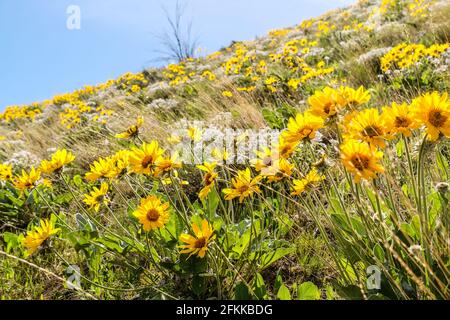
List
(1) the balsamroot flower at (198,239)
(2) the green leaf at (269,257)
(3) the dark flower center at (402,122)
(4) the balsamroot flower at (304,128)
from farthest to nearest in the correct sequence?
(2) the green leaf at (269,257)
(1) the balsamroot flower at (198,239)
(4) the balsamroot flower at (304,128)
(3) the dark flower center at (402,122)

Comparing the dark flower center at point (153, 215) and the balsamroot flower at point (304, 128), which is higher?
the balsamroot flower at point (304, 128)

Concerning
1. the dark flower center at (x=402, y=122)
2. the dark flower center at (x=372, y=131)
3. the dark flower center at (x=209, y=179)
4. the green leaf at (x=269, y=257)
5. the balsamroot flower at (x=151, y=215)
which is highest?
the dark flower center at (x=402, y=122)

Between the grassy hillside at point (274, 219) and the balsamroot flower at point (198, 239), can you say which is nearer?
the grassy hillside at point (274, 219)

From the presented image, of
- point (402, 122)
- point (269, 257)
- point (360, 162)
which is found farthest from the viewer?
point (269, 257)

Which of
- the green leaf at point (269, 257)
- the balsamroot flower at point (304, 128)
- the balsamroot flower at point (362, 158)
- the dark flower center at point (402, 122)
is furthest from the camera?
the green leaf at point (269, 257)

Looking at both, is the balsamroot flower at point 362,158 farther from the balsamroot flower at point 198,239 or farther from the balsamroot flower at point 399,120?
the balsamroot flower at point 198,239

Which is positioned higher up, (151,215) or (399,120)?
(399,120)

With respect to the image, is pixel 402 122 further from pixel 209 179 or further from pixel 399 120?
pixel 209 179

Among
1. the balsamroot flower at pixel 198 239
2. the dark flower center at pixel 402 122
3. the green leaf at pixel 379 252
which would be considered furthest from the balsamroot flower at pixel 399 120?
the balsamroot flower at pixel 198 239

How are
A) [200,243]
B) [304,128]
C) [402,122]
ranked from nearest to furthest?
[402,122], [304,128], [200,243]

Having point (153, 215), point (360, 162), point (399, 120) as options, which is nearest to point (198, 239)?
point (153, 215)

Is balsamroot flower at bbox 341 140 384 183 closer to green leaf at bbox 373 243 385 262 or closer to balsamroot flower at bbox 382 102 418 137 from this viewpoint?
balsamroot flower at bbox 382 102 418 137

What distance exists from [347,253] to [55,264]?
5.85ft
